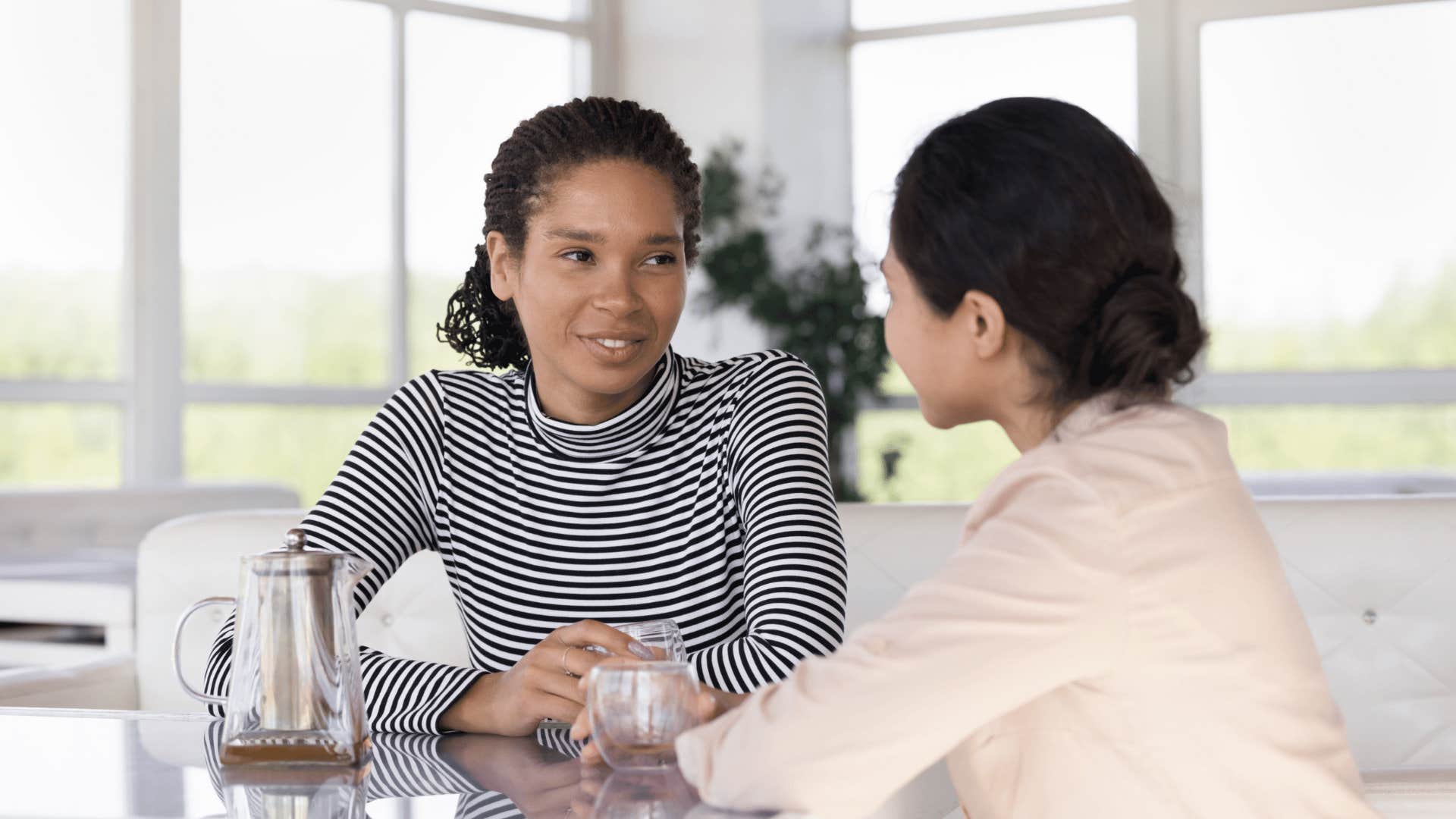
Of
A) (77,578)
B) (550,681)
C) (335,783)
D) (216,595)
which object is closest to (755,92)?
(77,578)

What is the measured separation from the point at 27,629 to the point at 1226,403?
462 cm

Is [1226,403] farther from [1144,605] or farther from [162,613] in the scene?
[1144,605]

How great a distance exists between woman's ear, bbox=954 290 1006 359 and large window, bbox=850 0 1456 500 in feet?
16.7

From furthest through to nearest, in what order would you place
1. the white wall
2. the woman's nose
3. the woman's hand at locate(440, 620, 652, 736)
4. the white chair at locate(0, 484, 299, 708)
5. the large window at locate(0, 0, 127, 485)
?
the white wall
the large window at locate(0, 0, 127, 485)
the white chair at locate(0, 484, 299, 708)
the woman's nose
the woman's hand at locate(440, 620, 652, 736)

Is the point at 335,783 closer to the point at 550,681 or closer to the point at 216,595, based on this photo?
the point at 550,681

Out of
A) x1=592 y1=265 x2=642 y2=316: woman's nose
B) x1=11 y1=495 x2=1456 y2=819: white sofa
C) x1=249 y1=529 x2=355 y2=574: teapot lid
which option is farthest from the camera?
x1=11 y1=495 x2=1456 y2=819: white sofa

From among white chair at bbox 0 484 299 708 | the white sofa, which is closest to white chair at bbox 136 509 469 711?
white chair at bbox 0 484 299 708

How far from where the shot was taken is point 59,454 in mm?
5402

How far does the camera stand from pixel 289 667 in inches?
40.5

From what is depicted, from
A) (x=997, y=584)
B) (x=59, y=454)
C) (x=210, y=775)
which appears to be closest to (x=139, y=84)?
(x=59, y=454)

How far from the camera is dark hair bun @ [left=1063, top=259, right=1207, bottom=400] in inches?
36.5

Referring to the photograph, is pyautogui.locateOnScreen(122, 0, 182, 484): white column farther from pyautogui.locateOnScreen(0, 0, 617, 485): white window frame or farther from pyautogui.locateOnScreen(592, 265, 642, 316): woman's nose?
pyautogui.locateOnScreen(592, 265, 642, 316): woman's nose

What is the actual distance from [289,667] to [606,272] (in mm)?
589

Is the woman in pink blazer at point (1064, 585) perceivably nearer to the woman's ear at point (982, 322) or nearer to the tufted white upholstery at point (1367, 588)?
the woman's ear at point (982, 322)
